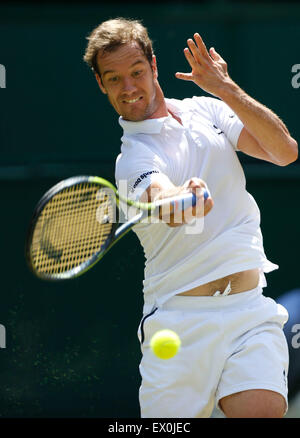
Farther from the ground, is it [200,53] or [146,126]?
[200,53]

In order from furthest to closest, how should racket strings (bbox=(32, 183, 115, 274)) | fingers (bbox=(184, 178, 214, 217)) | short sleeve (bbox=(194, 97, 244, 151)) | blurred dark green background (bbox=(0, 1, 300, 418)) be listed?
blurred dark green background (bbox=(0, 1, 300, 418)) → short sleeve (bbox=(194, 97, 244, 151)) → racket strings (bbox=(32, 183, 115, 274)) → fingers (bbox=(184, 178, 214, 217))

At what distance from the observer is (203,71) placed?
331cm

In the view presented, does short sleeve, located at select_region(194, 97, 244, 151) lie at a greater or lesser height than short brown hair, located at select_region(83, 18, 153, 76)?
lesser

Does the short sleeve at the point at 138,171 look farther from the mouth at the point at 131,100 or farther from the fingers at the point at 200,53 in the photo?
the fingers at the point at 200,53

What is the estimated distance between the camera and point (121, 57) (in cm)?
334

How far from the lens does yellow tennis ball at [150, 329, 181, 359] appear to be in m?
3.12

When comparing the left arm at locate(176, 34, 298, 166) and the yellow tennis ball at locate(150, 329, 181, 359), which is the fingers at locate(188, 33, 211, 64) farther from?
the yellow tennis ball at locate(150, 329, 181, 359)

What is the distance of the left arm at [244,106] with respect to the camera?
128 inches

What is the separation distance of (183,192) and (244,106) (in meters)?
0.58

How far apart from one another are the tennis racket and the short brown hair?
0.62m

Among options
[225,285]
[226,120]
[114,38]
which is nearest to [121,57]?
[114,38]

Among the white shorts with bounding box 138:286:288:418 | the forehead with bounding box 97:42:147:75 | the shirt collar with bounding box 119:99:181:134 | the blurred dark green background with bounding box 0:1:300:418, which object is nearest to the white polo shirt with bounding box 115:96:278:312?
the shirt collar with bounding box 119:99:181:134

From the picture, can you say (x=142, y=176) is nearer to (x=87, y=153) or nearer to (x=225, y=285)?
(x=225, y=285)

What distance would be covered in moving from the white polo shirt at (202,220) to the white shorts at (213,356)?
0.37 ft
